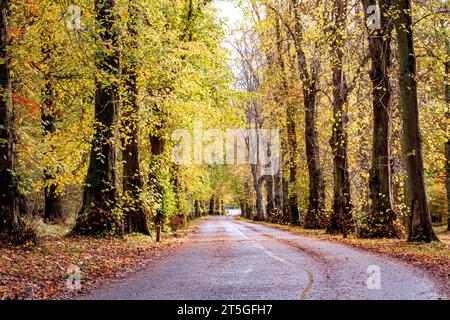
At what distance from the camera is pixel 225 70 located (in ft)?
72.9

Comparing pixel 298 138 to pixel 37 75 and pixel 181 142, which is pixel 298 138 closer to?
pixel 181 142

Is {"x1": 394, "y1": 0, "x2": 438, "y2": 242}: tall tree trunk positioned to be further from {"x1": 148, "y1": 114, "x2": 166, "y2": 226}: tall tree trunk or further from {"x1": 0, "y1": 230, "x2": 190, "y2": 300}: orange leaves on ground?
{"x1": 148, "y1": 114, "x2": 166, "y2": 226}: tall tree trunk

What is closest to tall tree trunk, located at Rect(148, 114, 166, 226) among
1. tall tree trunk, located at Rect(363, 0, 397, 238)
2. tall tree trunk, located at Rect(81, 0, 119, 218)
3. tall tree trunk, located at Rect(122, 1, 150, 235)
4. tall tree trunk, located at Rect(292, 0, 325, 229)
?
tall tree trunk, located at Rect(122, 1, 150, 235)

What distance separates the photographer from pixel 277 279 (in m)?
7.72

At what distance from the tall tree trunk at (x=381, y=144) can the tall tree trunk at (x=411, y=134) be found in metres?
2.21

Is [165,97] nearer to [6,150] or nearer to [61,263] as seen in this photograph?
[6,150]

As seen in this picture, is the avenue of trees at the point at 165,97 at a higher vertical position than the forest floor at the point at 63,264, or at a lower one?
higher

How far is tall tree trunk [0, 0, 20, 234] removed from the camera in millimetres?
10797

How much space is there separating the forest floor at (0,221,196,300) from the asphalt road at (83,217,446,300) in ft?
2.14

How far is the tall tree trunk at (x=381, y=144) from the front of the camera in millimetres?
16797

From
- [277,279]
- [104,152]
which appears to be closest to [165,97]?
[104,152]

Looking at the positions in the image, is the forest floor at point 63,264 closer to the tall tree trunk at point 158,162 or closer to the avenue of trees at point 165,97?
the avenue of trees at point 165,97

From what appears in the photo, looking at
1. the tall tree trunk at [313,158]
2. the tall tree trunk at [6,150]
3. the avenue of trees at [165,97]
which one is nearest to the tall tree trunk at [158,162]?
the avenue of trees at [165,97]
